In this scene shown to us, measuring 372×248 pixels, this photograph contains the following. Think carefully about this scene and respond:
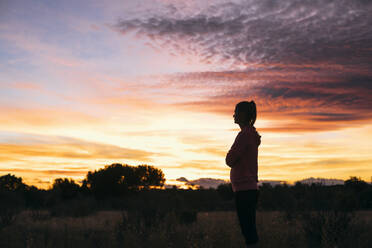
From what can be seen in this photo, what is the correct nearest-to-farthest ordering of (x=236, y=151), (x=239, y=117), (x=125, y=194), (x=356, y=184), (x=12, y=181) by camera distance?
(x=236, y=151) < (x=239, y=117) < (x=356, y=184) < (x=125, y=194) < (x=12, y=181)

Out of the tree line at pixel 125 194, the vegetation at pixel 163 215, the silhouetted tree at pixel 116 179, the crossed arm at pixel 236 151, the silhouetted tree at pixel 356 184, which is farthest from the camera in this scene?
the silhouetted tree at pixel 116 179

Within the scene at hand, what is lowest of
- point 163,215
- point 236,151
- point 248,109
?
point 163,215

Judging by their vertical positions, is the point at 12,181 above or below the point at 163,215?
above

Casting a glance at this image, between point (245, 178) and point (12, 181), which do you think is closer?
point (245, 178)

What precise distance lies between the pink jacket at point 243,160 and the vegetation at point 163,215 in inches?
105

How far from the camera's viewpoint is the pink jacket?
Result: 4965 mm

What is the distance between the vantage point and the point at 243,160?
16.5 feet

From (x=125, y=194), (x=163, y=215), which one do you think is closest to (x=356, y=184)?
(x=125, y=194)

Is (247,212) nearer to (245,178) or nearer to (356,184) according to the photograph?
(245,178)

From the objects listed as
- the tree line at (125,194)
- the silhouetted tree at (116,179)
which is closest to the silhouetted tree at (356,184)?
the tree line at (125,194)

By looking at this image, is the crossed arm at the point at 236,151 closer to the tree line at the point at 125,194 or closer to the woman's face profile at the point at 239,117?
the woman's face profile at the point at 239,117

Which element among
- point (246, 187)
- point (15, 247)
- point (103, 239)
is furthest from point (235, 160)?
point (15, 247)

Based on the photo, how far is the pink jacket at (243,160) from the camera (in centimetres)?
496

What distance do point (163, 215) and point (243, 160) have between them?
27.8ft
